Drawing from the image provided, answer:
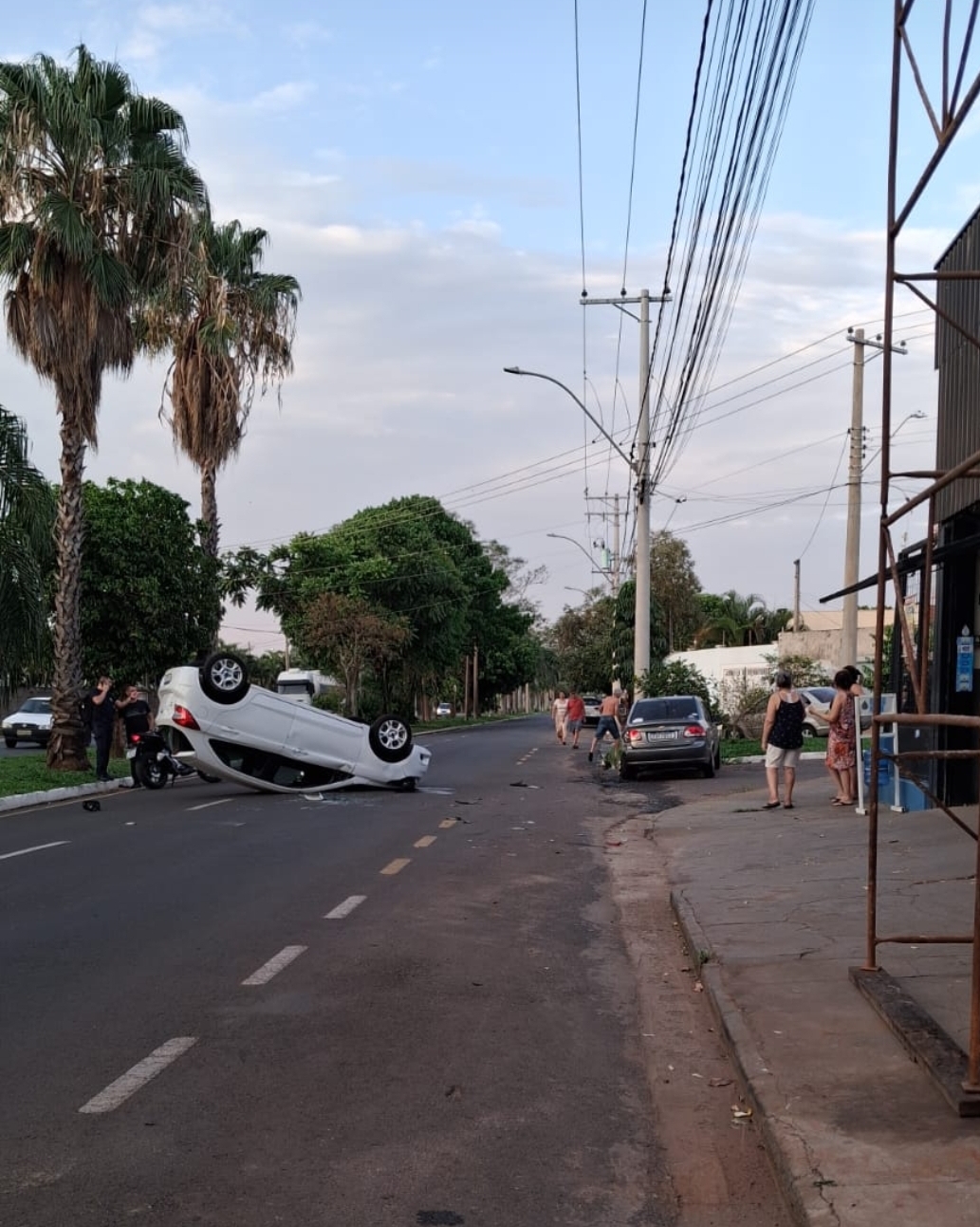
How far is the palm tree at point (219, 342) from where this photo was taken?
32.4 meters

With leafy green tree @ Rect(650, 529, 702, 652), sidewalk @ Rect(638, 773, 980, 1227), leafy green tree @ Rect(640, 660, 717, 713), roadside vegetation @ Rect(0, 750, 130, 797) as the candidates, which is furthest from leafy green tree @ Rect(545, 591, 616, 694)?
sidewalk @ Rect(638, 773, 980, 1227)

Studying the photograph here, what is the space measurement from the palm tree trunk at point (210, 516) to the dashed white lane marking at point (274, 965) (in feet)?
83.3

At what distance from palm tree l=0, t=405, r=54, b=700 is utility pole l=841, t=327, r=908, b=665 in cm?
1605

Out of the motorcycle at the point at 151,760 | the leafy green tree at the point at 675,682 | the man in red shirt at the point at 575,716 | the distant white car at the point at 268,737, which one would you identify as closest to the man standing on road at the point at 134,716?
the motorcycle at the point at 151,760

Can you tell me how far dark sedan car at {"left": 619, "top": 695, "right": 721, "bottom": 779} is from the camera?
85.7ft

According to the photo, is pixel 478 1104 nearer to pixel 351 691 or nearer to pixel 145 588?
pixel 145 588

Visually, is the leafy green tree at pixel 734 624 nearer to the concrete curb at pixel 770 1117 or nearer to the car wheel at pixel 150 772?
the car wheel at pixel 150 772

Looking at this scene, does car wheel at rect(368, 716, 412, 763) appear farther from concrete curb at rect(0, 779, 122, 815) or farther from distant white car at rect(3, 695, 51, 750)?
distant white car at rect(3, 695, 51, 750)

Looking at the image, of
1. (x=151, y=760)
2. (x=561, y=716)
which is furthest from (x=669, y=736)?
(x=561, y=716)

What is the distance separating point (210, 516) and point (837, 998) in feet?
92.3

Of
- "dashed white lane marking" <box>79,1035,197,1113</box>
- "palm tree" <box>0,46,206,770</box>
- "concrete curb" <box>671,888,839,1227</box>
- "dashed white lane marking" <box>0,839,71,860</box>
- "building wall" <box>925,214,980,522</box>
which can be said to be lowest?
"dashed white lane marking" <box>0,839,71,860</box>

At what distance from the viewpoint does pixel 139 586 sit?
103 ft

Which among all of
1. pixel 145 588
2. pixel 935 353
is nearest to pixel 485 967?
pixel 935 353

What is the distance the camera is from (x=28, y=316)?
79.9 ft
